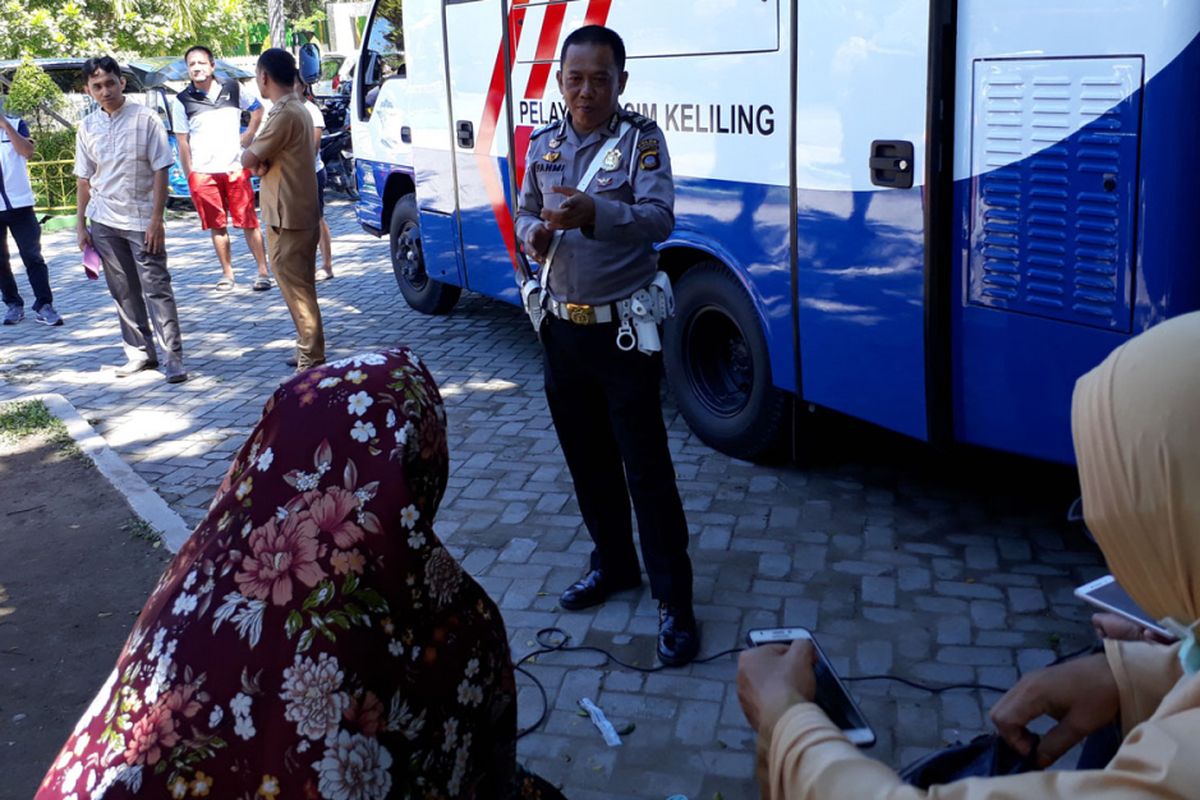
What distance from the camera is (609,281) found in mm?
3719

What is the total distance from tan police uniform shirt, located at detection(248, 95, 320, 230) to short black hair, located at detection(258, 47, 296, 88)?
0.11 meters

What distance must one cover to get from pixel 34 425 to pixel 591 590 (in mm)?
4158

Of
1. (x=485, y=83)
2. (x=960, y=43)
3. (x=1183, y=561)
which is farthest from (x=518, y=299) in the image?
(x=1183, y=561)

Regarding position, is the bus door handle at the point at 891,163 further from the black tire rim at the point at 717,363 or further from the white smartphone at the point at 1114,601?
the white smartphone at the point at 1114,601

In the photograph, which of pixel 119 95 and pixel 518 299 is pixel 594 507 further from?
pixel 119 95

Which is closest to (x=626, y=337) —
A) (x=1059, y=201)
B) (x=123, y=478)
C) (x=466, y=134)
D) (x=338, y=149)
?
(x=1059, y=201)

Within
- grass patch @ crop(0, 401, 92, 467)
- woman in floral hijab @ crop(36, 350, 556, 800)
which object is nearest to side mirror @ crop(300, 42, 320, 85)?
grass patch @ crop(0, 401, 92, 467)

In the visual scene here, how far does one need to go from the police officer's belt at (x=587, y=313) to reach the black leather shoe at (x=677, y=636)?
98 centimetres

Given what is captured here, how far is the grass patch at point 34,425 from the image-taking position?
21.4ft

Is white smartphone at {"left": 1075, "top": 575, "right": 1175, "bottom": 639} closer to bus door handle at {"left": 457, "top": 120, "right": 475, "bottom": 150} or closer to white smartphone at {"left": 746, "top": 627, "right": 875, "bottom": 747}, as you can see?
white smartphone at {"left": 746, "top": 627, "right": 875, "bottom": 747}

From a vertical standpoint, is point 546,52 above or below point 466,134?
above

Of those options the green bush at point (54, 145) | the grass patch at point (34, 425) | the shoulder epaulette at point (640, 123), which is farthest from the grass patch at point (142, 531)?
the green bush at point (54, 145)

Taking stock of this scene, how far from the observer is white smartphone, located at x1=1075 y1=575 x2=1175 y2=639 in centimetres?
216

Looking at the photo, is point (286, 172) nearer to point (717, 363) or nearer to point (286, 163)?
point (286, 163)
